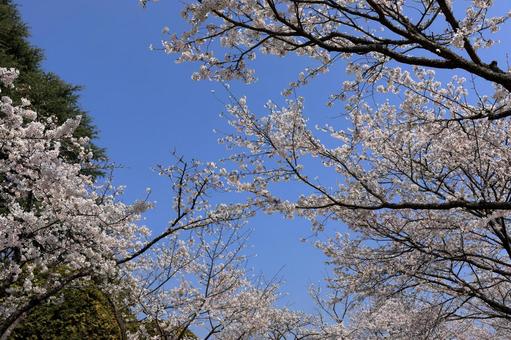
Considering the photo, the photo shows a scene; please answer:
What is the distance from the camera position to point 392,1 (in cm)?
441

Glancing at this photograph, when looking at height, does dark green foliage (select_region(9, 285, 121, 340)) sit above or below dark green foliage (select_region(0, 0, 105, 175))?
below

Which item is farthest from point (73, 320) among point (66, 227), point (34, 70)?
point (34, 70)

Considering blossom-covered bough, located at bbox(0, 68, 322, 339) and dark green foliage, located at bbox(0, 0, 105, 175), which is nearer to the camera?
blossom-covered bough, located at bbox(0, 68, 322, 339)

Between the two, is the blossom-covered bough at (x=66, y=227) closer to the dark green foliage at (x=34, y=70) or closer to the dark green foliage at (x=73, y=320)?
the dark green foliage at (x=73, y=320)

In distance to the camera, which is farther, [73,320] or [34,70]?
[34,70]

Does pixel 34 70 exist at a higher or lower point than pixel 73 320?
higher

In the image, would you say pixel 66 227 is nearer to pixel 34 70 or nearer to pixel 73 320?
pixel 73 320

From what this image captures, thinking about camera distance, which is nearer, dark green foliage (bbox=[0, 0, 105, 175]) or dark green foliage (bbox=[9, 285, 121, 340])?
dark green foliage (bbox=[9, 285, 121, 340])

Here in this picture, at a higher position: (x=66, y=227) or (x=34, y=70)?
(x=34, y=70)

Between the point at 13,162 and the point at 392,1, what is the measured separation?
413 cm

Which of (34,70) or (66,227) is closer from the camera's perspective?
(66,227)

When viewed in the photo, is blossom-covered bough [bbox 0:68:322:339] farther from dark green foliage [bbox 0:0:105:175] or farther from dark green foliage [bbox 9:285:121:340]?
dark green foliage [bbox 0:0:105:175]

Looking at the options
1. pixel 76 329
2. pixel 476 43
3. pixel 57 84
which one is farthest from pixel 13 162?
pixel 57 84

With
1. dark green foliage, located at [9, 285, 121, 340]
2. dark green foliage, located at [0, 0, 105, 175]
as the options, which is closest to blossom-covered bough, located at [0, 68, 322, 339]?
dark green foliage, located at [9, 285, 121, 340]
